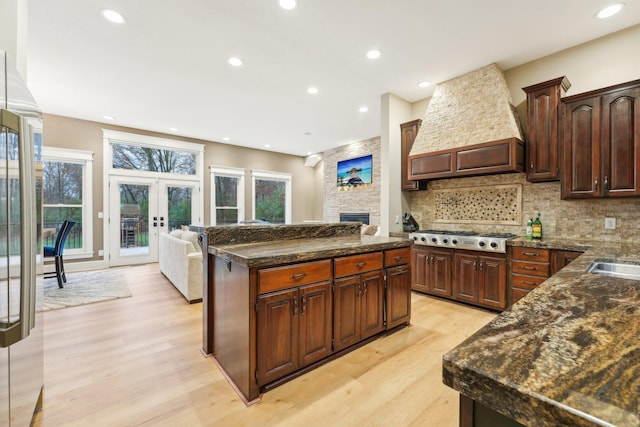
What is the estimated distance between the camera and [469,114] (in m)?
3.71

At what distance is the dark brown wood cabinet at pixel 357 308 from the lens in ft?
7.32

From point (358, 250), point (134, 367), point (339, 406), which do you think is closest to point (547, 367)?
point (339, 406)

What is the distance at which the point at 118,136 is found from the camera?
6.06 meters

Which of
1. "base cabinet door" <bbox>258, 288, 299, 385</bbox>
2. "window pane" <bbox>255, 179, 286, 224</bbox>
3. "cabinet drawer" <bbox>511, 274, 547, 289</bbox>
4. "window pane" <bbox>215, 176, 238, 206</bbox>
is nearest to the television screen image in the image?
"window pane" <bbox>255, 179, 286, 224</bbox>

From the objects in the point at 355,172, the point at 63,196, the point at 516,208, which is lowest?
the point at 516,208

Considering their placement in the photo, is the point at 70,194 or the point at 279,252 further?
the point at 70,194

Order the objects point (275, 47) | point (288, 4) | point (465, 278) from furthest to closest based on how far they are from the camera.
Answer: point (465, 278) < point (275, 47) < point (288, 4)

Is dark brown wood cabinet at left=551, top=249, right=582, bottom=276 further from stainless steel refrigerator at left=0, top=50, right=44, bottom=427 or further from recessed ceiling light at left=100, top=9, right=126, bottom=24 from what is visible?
recessed ceiling light at left=100, top=9, right=126, bottom=24

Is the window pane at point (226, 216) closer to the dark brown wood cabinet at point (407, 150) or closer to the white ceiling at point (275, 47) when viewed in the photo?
the white ceiling at point (275, 47)

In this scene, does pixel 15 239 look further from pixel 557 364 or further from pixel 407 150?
pixel 407 150

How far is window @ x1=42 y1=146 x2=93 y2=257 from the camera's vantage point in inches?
214

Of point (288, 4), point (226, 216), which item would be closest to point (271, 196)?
point (226, 216)

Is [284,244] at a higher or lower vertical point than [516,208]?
lower

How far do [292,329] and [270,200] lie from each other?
7009 millimetres
